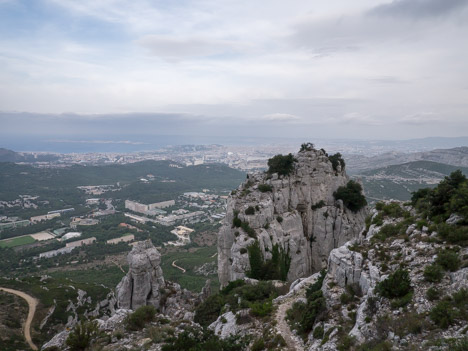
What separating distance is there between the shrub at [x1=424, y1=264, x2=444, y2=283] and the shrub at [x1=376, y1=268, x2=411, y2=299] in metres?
0.72

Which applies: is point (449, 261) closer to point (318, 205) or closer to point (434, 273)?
point (434, 273)

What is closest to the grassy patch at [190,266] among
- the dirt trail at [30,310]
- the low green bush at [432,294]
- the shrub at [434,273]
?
the dirt trail at [30,310]

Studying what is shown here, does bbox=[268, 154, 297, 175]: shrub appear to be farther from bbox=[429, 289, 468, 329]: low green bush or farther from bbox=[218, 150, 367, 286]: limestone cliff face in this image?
bbox=[429, 289, 468, 329]: low green bush

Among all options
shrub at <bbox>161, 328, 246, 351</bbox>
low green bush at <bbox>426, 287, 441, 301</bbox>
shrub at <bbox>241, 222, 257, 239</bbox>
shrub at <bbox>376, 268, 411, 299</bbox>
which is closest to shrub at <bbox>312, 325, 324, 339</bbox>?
shrub at <bbox>376, 268, 411, 299</bbox>

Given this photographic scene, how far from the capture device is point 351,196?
32469mm

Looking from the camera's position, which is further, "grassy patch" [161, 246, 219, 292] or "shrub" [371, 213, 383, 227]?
"grassy patch" [161, 246, 219, 292]

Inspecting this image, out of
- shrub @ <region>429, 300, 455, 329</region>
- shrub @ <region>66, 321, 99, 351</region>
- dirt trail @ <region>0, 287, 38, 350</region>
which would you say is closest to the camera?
shrub @ <region>429, 300, 455, 329</region>

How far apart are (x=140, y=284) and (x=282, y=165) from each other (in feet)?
65.0

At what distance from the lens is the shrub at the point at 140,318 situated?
1529 centimetres

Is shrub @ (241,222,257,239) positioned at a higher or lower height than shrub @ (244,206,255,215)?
lower

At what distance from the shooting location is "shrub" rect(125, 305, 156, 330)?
50.2 feet

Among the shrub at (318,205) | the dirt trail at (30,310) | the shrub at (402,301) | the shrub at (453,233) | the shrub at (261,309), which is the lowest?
the dirt trail at (30,310)

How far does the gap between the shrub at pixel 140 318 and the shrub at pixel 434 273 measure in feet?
47.3

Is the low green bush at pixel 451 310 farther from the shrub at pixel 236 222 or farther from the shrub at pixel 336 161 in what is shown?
the shrub at pixel 336 161
